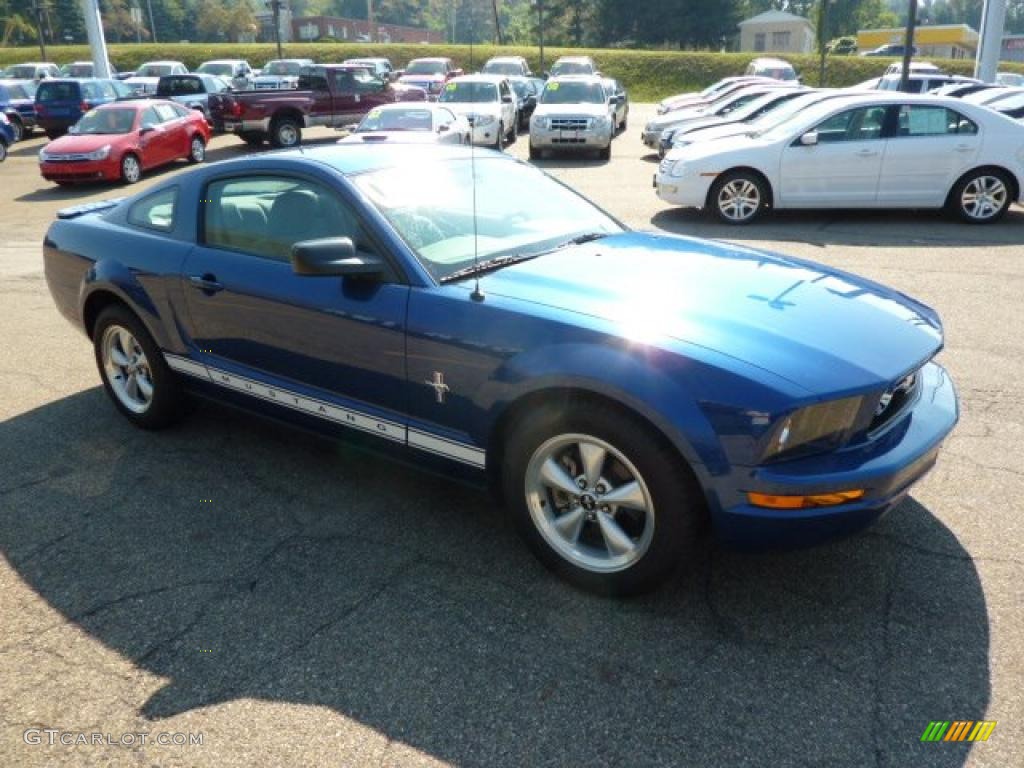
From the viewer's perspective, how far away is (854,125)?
10039mm

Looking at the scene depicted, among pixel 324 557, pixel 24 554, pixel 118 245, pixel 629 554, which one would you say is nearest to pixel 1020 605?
pixel 629 554

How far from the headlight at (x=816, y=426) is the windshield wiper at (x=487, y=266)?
54.2 inches

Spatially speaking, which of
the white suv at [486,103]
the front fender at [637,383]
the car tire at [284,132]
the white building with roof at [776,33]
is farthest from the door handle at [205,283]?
the white building with roof at [776,33]

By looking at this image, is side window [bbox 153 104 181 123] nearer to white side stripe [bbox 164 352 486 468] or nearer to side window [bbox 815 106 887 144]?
side window [bbox 815 106 887 144]

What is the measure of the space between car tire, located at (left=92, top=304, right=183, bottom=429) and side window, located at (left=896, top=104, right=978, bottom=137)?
9.07 m

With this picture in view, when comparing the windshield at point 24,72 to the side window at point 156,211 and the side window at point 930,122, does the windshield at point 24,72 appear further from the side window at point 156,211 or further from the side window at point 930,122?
the side window at point 156,211

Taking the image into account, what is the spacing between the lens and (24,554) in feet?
11.3

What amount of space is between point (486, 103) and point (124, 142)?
7.43 metres

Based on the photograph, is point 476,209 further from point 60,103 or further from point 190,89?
point 190,89

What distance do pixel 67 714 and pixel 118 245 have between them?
270cm

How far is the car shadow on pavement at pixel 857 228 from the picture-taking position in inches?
372

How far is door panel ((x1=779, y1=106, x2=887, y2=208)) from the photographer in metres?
10.0

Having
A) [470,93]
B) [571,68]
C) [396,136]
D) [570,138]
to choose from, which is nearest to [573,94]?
[570,138]

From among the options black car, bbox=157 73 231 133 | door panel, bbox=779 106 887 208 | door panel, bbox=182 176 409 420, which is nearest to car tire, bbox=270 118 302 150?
black car, bbox=157 73 231 133
